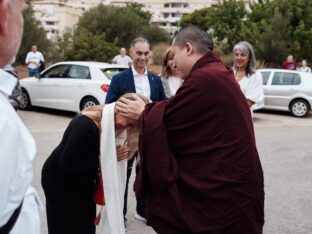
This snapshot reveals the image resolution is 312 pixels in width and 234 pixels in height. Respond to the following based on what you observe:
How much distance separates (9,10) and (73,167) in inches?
78.2

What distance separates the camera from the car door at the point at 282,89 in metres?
14.3

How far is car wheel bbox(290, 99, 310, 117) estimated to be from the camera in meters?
14.2

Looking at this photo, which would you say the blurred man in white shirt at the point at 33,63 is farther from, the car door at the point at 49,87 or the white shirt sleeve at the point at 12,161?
the white shirt sleeve at the point at 12,161

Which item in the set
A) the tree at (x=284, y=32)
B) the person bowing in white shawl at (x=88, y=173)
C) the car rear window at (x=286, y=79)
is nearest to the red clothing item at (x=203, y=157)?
the person bowing in white shawl at (x=88, y=173)

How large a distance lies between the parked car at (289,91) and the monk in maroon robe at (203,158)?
39.6 feet

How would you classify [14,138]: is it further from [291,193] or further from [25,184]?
[291,193]

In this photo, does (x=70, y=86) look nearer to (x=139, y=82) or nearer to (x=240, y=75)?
(x=240, y=75)

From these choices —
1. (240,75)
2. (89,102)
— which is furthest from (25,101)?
(240,75)

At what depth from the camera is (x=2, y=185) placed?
4.29 feet

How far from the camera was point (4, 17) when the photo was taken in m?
1.42

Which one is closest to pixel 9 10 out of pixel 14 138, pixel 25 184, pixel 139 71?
pixel 14 138

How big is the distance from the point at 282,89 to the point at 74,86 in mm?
6240

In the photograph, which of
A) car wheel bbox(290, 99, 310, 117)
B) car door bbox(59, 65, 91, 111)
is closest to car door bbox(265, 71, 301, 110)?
car wheel bbox(290, 99, 310, 117)

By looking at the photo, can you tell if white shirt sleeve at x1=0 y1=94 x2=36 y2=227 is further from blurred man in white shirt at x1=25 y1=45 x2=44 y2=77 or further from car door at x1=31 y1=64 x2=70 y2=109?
blurred man in white shirt at x1=25 y1=45 x2=44 y2=77
